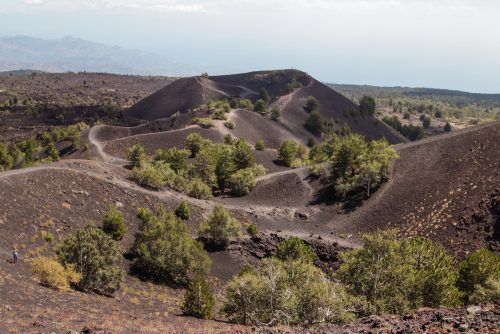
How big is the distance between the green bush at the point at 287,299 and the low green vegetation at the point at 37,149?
59.5 m

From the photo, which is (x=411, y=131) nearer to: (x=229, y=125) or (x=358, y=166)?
(x=229, y=125)

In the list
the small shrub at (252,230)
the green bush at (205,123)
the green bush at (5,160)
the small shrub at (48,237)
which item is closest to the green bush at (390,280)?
the small shrub at (252,230)

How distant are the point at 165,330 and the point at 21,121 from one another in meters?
123

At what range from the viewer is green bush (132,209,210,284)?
36.0 metres

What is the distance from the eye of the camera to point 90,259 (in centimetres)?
2847

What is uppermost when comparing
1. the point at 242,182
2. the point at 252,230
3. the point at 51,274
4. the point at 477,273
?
the point at 477,273

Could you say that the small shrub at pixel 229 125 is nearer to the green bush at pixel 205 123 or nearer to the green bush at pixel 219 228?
the green bush at pixel 205 123

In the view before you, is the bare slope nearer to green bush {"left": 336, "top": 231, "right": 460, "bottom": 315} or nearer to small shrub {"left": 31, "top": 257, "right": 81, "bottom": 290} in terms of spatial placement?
green bush {"left": 336, "top": 231, "right": 460, "bottom": 315}

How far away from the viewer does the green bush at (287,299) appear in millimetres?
21266

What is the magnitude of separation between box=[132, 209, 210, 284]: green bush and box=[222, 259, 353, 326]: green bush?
38.6ft

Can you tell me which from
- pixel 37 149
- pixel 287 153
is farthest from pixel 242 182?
pixel 37 149

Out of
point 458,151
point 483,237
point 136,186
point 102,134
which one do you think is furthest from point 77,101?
point 483,237

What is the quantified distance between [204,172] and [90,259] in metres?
37.3

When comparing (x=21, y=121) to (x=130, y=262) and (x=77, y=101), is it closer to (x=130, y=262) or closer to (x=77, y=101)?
(x=77, y=101)
